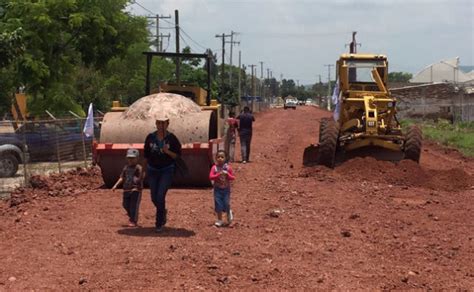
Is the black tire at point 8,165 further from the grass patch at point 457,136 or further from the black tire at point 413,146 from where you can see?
the grass patch at point 457,136

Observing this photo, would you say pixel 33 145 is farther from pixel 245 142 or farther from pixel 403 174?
pixel 403 174

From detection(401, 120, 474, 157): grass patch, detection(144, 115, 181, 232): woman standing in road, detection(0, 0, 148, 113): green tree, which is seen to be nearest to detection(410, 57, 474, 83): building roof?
detection(401, 120, 474, 157): grass patch

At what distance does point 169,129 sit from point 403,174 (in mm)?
5913

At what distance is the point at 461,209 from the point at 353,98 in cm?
744

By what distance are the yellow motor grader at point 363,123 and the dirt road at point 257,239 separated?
8.03ft

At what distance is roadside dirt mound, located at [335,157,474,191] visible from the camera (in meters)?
16.8

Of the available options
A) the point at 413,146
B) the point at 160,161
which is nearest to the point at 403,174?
the point at 413,146

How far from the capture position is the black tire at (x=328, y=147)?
18891mm

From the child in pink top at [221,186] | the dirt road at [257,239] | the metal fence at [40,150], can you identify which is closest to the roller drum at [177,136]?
the dirt road at [257,239]

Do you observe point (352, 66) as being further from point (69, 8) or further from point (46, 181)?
point (69, 8)

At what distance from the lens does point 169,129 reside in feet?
49.6

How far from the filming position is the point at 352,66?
20578 millimetres

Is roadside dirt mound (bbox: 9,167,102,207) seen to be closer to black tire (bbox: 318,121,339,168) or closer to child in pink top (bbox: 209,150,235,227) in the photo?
child in pink top (bbox: 209,150,235,227)

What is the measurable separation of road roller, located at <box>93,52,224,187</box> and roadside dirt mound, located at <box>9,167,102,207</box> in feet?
2.91
